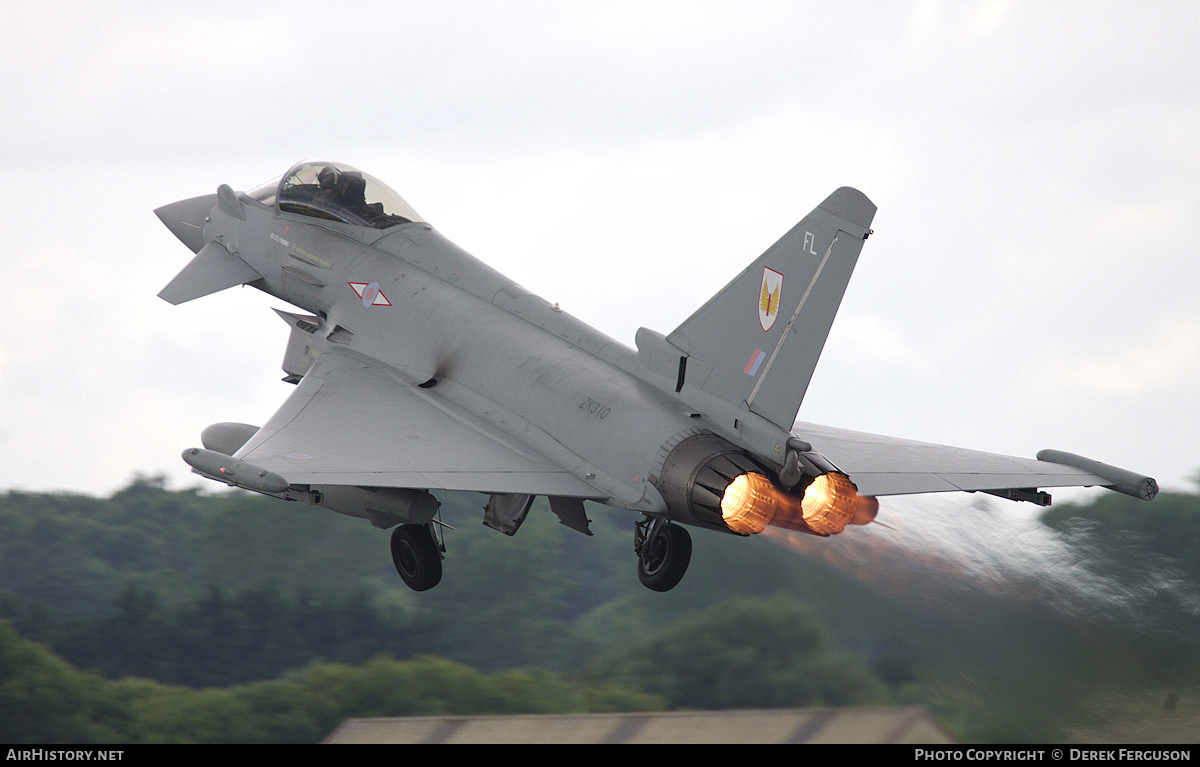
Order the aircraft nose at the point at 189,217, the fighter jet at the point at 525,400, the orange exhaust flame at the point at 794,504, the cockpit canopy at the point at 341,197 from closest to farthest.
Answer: the orange exhaust flame at the point at 794,504 → the fighter jet at the point at 525,400 → the cockpit canopy at the point at 341,197 → the aircraft nose at the point at 189,217

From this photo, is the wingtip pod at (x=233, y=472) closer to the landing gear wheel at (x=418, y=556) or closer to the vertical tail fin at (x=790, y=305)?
the landing gear wheel at (x=418, y=556)

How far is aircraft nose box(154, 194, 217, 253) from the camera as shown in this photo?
1862cm

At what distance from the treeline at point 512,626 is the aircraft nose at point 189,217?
8697 millimetres

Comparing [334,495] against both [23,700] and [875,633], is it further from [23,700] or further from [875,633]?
[23,700]

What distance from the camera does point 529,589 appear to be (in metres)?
54.2

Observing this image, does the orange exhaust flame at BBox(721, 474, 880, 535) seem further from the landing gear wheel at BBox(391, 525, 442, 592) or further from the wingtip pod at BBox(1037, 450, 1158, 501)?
the landing gear wheel at BBox(391, 525, 442, 592)

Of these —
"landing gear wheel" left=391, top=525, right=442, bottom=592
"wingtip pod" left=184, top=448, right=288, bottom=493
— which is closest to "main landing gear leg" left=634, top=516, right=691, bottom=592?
"landing gear wheel" left=391, top=525, right=442, bottom=592

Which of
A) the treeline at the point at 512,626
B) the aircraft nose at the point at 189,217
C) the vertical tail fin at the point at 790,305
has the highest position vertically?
the aircraft nose at the point at 189,217

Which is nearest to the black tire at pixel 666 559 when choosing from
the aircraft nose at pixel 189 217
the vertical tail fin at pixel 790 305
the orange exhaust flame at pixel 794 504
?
the orange exhaust flame at pixel 794 504

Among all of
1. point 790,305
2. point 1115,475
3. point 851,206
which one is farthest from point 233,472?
point 1115,475

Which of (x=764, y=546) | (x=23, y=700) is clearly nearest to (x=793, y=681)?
(x=764, y=546)

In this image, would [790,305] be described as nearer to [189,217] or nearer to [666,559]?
[666,559]

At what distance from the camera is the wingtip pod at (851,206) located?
40.9 ft
